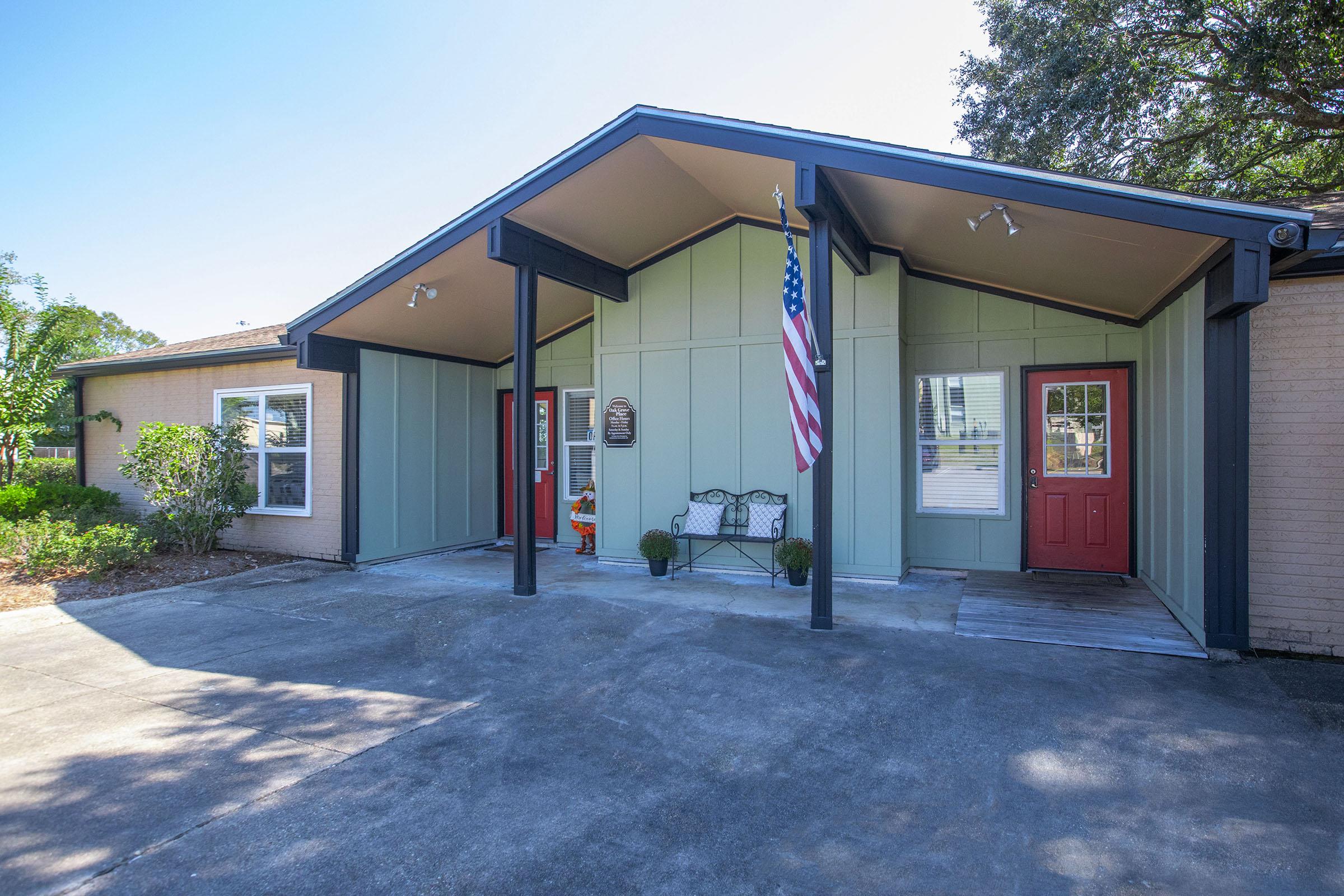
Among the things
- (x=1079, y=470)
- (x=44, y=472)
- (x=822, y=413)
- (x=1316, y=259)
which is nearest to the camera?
(x=1316, y=259)

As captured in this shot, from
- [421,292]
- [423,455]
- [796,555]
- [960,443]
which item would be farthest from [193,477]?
[960,443]

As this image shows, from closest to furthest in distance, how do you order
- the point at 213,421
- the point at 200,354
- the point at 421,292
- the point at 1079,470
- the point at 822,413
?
the point at 822,413
the point at 1079,470
the point at 421,292
the point at 200,354
the point at 213,421

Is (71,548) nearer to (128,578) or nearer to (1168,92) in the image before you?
(128,578)

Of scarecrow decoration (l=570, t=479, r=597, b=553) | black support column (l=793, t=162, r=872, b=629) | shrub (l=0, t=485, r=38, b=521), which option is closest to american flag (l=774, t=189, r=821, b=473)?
black support column (l=793, t=162, r=872, b=629)

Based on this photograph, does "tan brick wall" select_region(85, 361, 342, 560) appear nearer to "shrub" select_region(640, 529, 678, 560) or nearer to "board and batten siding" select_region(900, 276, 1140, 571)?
"shrub" select_region(640, 529, 678, 560)

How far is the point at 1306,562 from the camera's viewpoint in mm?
4293

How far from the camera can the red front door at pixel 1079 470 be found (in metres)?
6.69

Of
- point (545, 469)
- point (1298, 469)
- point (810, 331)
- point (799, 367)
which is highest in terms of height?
point (810, 331)

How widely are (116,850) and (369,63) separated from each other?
1291cm

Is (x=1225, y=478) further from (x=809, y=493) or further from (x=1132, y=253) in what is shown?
(x=809, y=493)

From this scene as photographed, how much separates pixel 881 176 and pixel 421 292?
4663mm

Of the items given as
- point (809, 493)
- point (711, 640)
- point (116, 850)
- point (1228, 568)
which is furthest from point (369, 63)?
point (1228, 568)

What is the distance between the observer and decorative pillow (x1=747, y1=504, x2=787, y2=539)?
21.8ft

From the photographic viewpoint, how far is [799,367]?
468 cm
